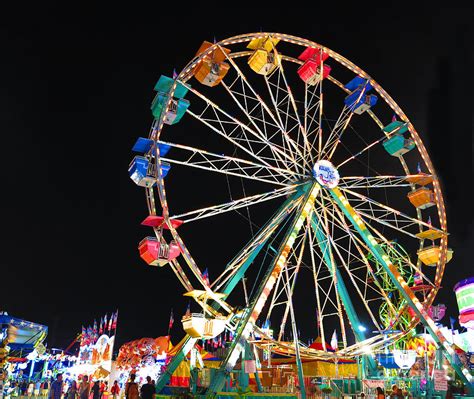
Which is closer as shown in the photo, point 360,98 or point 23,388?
point 360,98

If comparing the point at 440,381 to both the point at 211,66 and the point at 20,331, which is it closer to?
the point at 211,66

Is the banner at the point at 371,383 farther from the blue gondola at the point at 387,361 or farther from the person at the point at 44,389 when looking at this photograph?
the person at the point at 44,389

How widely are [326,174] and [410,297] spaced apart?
4803 millimetres

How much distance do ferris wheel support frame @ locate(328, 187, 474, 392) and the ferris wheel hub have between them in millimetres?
284

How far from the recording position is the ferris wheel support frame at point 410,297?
1457cm

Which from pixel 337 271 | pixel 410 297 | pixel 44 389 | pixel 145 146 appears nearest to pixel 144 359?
pixel 44 389

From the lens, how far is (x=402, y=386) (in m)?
15.6

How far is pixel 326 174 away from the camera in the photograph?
1577cm

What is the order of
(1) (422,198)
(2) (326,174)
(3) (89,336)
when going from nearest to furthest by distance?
(2) (326,174) < (1) (422,198) < (3) (89,336)

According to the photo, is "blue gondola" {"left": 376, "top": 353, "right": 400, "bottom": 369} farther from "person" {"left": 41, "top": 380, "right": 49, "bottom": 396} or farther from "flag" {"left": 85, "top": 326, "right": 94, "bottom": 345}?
"flag" {"left": 85, "top": 326, "right": 94, "bottom": 345}

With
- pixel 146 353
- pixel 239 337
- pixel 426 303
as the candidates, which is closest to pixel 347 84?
pixel 426 303

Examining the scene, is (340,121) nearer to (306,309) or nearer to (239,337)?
(239,337)

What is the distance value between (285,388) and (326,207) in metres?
6.29

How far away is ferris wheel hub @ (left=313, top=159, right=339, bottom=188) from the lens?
15.6 m
